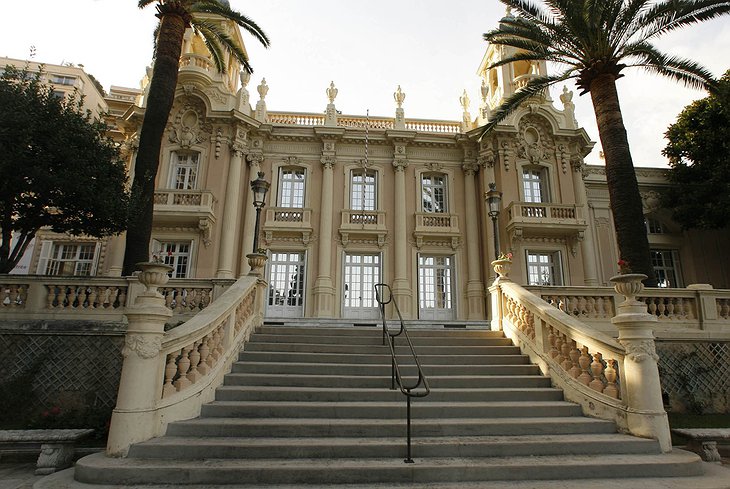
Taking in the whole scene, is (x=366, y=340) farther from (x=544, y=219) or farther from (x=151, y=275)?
(x=544, y=219)

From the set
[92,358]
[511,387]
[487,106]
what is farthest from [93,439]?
[487,106]

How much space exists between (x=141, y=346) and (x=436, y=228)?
1332 cm

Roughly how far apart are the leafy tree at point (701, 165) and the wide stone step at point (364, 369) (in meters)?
14.2

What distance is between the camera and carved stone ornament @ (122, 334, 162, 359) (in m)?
4.86

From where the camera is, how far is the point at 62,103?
962 centimetres

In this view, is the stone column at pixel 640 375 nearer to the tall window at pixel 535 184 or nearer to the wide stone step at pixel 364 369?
the wide stone step at pixel 364 369

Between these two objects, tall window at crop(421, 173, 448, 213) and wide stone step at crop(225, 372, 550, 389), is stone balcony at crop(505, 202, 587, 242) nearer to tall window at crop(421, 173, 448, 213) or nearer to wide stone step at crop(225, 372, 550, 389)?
tall window at crop(421, 173, 448, 213)

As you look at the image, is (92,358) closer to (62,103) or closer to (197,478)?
(197,478)

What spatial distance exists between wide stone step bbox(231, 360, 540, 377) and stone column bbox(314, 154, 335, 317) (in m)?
8.66

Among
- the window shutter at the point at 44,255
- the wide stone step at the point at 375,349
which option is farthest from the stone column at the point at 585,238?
the window shutter at the point at 44,255

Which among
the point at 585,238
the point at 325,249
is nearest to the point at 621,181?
the point at 585,238

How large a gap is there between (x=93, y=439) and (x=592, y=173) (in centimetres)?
2060

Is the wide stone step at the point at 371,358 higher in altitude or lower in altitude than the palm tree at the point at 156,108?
lower

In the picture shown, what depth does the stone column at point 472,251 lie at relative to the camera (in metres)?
15.9
